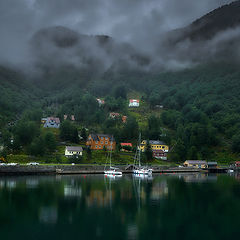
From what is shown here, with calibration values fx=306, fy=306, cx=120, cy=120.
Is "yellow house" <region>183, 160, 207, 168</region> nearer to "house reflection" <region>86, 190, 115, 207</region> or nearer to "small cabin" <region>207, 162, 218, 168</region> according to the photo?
"small cabin" <region>207, 162, 218, 168</region>

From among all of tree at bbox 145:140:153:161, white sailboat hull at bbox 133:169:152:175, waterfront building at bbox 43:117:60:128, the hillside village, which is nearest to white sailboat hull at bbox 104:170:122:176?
white sailboat hull at bbox 133:169:152:175

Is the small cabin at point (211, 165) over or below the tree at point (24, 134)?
below

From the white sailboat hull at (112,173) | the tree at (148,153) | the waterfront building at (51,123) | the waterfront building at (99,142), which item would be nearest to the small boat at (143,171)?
the white sailboat hull at (112,173)

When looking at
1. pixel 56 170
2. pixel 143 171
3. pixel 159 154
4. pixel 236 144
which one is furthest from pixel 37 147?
pixel 236 144

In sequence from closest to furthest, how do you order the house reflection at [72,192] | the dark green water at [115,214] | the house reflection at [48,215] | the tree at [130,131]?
the dark green water at [115,214] → the house reflection at [48,215] → the house reflection at [72,192] → the tree at [130,131]

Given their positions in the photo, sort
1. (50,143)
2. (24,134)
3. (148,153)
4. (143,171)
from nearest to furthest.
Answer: (143,171) → (50,143) → (24,134) → (148,153)

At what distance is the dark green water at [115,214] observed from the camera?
32.7m

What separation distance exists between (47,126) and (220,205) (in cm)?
12370

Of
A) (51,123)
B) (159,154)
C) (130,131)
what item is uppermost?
(51,123)

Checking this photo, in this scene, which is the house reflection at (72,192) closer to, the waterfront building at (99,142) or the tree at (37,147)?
the tree at (37,147)

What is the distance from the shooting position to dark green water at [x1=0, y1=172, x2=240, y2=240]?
A: 1287 inches

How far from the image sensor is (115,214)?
4069 centimetres

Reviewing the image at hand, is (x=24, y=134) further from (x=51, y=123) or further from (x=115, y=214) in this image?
(x=115, y=214)

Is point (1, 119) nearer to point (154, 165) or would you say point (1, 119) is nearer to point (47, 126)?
point (47, 126)
